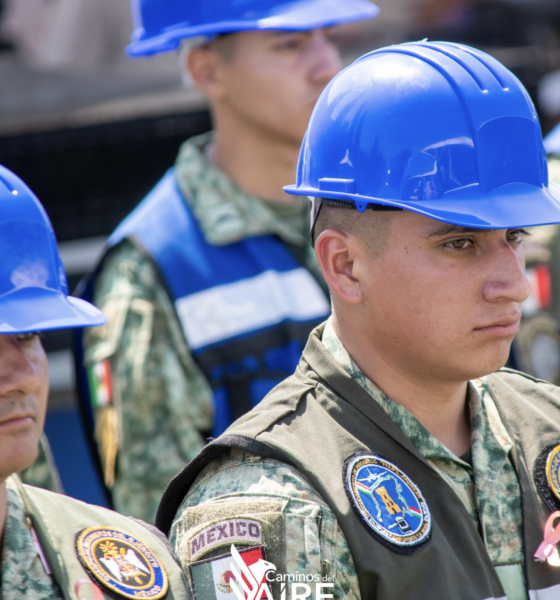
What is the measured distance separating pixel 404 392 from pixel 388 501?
299 millimetres

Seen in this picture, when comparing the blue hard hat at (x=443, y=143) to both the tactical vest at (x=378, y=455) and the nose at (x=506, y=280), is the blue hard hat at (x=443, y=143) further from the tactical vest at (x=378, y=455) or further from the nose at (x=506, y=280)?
the tactical vest at (x=378, y=455)

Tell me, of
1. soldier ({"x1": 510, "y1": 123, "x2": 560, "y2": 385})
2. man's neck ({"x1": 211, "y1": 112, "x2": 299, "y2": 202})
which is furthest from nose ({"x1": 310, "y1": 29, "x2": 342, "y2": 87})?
soldier ({"x1": 510, "y1": 123, "x2": 560, "y2": 385})

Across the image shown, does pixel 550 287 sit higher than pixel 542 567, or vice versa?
pixel 542 567

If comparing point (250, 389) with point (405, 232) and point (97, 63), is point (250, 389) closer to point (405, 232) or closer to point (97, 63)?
point (405, 232)

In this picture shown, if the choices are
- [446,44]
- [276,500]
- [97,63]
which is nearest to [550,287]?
[446,44]

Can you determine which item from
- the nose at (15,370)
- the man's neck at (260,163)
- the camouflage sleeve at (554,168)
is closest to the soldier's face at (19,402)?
the nose at (15,370)

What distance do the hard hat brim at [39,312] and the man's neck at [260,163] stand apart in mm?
1806

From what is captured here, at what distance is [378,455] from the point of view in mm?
2100

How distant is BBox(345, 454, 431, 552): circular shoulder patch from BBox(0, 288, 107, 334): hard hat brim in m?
0.65

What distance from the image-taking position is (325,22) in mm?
3902

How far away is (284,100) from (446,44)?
170 cm

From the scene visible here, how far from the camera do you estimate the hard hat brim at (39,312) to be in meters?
2.09

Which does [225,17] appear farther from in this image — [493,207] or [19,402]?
[19,402]

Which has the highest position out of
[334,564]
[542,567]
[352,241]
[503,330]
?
[352,241]
